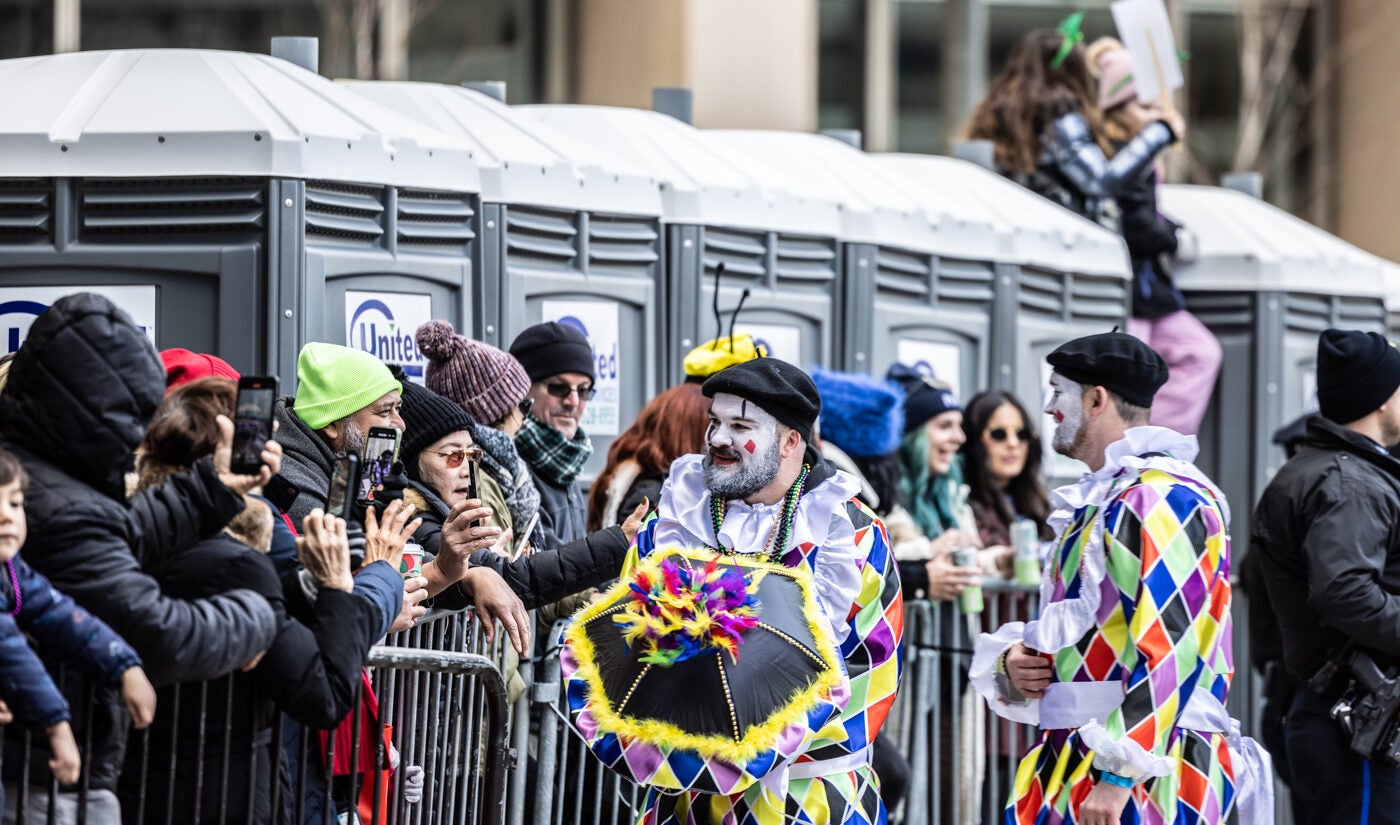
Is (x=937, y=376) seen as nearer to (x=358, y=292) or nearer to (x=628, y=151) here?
(x=628, y=151)

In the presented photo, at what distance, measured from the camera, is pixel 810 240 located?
8352 mm

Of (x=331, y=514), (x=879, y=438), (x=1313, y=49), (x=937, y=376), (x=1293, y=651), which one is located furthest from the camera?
(x=1313, y=49)

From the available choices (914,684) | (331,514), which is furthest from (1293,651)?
(331,514)

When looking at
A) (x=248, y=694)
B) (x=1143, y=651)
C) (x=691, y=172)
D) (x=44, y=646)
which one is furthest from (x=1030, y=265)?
(x=44, y=646)

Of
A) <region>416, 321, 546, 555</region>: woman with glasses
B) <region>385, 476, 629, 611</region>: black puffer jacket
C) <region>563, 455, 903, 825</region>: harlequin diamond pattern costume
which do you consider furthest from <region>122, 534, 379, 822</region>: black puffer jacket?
<region>416, 321, 546, 555</region>: woman with glasses

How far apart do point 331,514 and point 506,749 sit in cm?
108

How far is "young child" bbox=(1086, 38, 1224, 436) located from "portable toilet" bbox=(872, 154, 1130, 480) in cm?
25

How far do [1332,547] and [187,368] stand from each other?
10.0 ft

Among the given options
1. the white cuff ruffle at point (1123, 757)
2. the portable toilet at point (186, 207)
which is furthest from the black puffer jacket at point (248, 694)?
the portable toilet at point (186, 207)

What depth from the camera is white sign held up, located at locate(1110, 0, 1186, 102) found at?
995cm

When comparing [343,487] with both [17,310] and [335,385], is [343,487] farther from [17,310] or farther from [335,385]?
[17,310]

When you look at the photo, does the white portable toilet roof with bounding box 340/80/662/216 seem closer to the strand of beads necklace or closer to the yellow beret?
the yellow beret

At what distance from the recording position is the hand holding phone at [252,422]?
394cm

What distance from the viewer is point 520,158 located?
718cm
